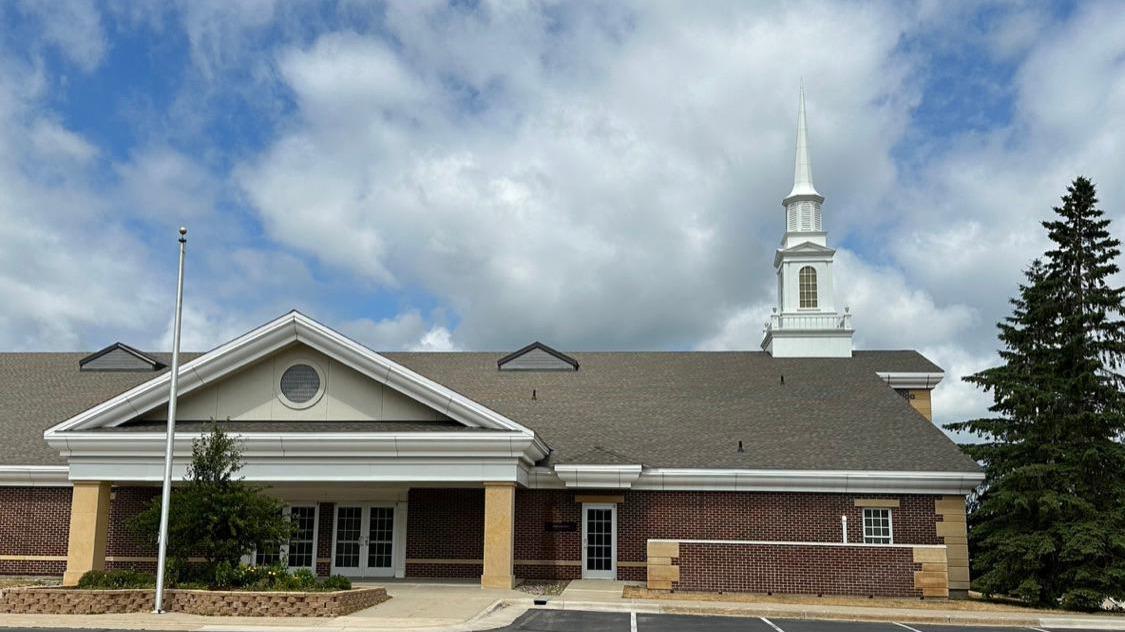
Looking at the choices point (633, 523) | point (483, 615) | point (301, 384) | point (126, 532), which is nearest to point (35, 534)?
point (126, 532)

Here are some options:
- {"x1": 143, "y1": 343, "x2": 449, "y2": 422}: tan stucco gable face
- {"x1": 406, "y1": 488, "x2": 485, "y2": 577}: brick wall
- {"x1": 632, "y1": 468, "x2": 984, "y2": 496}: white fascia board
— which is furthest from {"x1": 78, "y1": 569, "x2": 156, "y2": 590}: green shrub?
{"x1": 632, "y1": 468, "x2": 984, "y2": 496}: white fascia board

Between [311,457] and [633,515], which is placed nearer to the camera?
[311,457]

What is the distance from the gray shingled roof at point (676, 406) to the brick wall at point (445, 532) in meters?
2.53

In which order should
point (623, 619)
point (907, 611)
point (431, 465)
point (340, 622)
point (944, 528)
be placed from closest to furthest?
1. point (340, 622)
2. point (623, 619)
3. point (907, 611)
4. point (431, 465)
5. point (944, 528)

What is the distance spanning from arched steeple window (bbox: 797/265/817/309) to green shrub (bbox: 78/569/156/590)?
22.3 meters

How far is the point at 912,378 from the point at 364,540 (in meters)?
18.0

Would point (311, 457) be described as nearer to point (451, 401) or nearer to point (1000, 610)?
point (451, 401)

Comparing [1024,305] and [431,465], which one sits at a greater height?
[1024,305]

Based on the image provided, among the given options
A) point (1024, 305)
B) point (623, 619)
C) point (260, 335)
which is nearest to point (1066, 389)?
point (1024, 305)

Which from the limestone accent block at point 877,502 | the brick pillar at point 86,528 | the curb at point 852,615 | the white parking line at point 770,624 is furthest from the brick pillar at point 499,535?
the brick pillar at point 86,528

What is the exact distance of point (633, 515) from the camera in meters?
26.0

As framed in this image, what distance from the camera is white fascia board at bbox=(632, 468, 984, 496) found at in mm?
24953

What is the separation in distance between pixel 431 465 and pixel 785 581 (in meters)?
8.08

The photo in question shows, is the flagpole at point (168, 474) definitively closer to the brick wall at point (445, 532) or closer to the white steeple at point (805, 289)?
the brick wall at point (445, 532)
